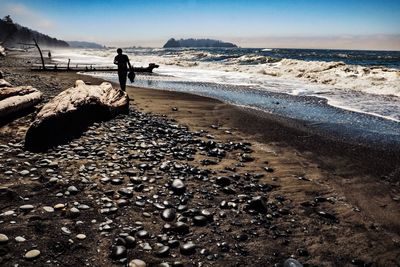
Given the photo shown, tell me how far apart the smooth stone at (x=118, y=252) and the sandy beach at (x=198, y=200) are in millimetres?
28

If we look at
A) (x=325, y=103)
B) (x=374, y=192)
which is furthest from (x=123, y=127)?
(x=325, y=103)

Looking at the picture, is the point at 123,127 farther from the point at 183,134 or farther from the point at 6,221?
the point at 6,221

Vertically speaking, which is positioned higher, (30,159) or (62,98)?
(62,98)

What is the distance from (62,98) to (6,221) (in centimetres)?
541

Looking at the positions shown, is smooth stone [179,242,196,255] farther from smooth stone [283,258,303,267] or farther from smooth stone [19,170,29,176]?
smooth stone [19,170,29,176]

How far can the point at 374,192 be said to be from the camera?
20.3 ft

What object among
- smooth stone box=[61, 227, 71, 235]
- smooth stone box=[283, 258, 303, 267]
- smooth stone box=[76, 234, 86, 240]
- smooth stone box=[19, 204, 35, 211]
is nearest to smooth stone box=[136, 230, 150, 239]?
smooth stone box=[76, 234, 86, 240]

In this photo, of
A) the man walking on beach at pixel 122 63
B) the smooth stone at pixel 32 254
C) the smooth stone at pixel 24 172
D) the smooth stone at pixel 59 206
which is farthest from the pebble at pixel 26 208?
the man walking on beach at pixel 122 63

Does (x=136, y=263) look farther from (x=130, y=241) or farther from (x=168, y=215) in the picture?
(x=168, y=215)

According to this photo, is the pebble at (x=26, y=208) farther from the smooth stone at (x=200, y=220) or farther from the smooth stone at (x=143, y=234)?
the smooth stone at (x=200, y=220)

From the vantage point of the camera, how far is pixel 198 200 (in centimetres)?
546

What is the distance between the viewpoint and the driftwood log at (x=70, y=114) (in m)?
7.41

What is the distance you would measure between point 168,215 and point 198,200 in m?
0.80

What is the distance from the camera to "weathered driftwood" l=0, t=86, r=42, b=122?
30.2 ft
